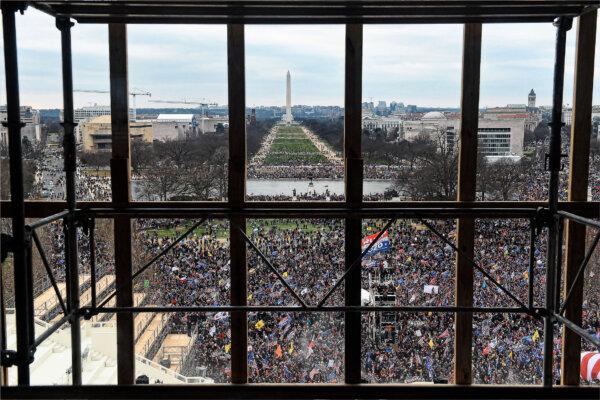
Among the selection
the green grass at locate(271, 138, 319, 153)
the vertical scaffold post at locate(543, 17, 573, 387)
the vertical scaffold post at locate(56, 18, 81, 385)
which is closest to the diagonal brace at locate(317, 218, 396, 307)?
the green grass at locate(271, 138, 319, 153)

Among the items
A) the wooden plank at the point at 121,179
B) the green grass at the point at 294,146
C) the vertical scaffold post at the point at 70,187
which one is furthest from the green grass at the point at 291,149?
the vertical scaffold post at the point at 70,187

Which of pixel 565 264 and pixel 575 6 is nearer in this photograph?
pixel 575 6

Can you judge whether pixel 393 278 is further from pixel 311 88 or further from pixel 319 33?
pixel 319 33

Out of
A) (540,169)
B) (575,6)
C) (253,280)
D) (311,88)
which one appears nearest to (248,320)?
(253,280)

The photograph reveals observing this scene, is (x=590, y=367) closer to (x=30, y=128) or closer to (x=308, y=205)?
(x=308, y=205)

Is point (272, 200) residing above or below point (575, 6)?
below

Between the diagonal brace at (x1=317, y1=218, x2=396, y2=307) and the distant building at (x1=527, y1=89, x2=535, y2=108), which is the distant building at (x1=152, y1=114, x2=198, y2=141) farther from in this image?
the distant building at (x1=527, y1=89, x2=535, y2=108)
